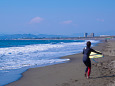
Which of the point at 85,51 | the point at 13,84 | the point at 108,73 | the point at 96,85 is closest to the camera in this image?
the point at 96,85

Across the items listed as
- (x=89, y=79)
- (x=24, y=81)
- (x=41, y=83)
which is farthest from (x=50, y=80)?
(x=89, y=79)

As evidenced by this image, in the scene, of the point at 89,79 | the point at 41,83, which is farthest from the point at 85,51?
the point at 41,83

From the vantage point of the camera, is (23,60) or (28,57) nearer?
(23,60)

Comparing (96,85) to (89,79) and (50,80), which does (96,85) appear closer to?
(89,79)

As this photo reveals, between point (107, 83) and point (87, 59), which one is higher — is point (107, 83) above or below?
below

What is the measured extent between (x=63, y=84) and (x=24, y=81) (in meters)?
1.74

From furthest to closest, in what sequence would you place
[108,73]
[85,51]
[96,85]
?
[108,73], [85,51], [96,85]

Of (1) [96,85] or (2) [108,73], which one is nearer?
(1) [96,85]

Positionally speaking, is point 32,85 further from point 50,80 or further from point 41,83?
point 50,80

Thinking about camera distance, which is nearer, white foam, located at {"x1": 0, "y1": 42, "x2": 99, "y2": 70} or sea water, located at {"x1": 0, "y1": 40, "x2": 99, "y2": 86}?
sea water, located at {"x1": 0, "y1": 40, "x2": 99, "y2": 86}

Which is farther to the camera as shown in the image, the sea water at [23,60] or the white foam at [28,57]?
the white foam at [28,57]

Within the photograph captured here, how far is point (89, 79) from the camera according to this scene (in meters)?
7.37

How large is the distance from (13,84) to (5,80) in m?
0.87

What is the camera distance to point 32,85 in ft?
22.4
